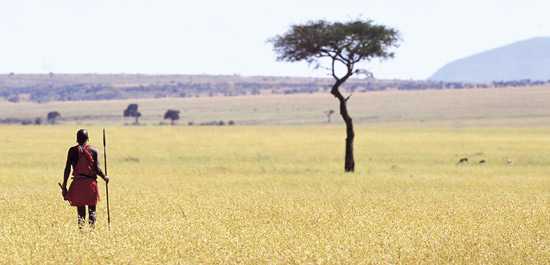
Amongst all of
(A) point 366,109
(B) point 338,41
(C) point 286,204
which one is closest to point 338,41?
(B) point 338,41

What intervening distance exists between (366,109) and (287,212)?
142 m

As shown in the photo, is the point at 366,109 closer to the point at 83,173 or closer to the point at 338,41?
the point at 338,41

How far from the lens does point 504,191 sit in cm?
2664

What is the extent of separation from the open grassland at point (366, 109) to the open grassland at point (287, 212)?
74729 mm

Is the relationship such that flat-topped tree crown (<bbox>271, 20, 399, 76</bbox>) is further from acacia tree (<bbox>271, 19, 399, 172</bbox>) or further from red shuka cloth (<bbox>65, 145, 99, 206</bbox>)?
red shuka cloth (<bbox>65, 145, 99, 206</bbox>)

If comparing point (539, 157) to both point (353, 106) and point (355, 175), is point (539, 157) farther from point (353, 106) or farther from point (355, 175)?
point (353, 106)

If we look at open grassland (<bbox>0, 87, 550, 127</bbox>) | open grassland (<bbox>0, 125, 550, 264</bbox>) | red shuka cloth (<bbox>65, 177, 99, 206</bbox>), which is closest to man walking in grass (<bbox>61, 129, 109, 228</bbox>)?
red shuka cloth (<bbox>65, 177, 99, 206</bbox>)


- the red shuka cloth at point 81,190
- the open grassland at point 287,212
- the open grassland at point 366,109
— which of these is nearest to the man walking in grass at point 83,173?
the red shuka cloth at point 81,190

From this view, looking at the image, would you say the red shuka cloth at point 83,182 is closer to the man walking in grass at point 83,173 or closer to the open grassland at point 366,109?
the man walking in grass at point 83,173

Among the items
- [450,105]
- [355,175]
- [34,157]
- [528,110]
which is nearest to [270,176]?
[355,175]

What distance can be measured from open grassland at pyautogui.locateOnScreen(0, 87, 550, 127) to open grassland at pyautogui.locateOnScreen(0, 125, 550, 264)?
7473 centimetres

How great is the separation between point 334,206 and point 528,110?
12187cm

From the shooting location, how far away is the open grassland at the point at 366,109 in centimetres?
13288

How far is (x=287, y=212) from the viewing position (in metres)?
19.3
